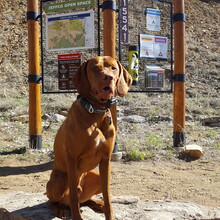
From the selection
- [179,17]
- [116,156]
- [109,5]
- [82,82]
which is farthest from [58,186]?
[179,17]

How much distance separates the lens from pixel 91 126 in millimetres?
2373

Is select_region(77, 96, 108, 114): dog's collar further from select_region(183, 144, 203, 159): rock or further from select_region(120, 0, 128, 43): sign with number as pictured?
select_region(183, 144, 203, 159): rock

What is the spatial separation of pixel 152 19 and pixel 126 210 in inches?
150

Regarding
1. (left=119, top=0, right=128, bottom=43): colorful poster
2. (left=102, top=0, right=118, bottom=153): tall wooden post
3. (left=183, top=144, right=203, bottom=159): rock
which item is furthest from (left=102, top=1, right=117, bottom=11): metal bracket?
(left=183, top=144, right=203, bottom=159): rock

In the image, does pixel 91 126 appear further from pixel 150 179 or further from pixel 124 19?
pixel 124 19

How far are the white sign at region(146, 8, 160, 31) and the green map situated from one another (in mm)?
1125

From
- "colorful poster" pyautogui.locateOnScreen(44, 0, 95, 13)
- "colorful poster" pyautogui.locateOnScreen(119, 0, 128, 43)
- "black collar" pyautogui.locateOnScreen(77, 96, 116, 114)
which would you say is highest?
"colorful poster" pyautogui.locateOnScreen(44, 0, 95, 13)

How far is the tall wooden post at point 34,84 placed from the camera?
5.83m

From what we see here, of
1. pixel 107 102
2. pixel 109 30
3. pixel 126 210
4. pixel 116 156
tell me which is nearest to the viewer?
pixel 107 102

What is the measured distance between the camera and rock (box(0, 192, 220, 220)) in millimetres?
2790

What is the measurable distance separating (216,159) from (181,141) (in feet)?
2.10

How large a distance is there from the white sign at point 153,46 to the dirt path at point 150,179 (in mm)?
1811

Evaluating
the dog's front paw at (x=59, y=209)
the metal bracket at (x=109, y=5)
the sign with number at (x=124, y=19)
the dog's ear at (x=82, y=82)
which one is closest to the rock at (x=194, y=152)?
the sign with number at (x=124, y=19)

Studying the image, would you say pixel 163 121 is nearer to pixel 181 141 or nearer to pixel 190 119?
pixel 190 119
